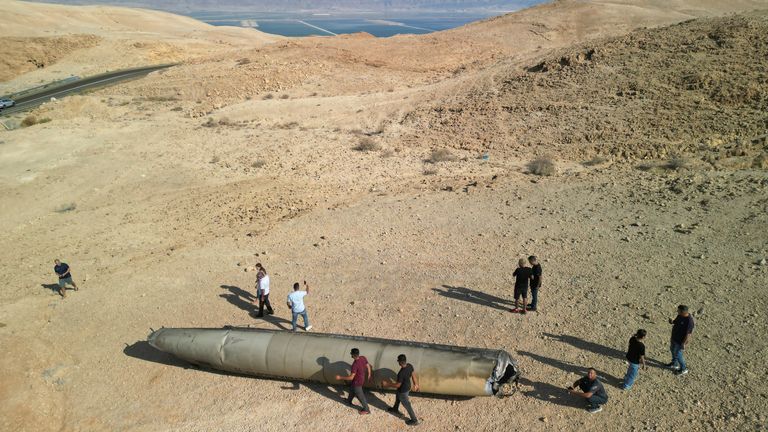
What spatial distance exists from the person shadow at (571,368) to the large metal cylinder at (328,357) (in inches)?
41.1

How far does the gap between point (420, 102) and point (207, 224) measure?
1696 cm

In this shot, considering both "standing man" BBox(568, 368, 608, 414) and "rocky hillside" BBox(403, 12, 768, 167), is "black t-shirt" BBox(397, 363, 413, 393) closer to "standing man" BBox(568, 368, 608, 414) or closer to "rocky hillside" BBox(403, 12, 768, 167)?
"standing man" BBox(568, 368, 608, 414)

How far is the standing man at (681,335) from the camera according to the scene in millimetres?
8281

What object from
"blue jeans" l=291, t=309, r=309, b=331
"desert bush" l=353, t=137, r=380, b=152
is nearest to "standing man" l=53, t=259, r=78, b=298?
"blue jeans" l=291, t=309, r=309, b=331

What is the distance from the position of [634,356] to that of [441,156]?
569 inches

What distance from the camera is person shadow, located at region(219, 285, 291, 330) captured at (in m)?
11.6

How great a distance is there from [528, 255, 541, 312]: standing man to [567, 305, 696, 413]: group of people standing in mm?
2456

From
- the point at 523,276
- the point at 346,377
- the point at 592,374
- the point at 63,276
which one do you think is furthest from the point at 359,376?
the point at 63,276

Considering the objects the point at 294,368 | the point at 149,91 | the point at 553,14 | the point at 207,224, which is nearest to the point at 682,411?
the point at 294,368

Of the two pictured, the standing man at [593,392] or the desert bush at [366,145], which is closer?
the standing man at [593,392]

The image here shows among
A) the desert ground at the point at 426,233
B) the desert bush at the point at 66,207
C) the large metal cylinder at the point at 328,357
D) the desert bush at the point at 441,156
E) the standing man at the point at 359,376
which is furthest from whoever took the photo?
the desert bush at the point at 441,156

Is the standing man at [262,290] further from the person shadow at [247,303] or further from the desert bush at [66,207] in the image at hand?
the desert bush at [66,207]

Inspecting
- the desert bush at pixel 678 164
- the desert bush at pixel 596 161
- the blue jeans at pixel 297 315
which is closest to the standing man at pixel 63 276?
the blue jeans at pixel 297 315

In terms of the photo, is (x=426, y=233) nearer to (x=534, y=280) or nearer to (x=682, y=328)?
(x=534, y=280)
